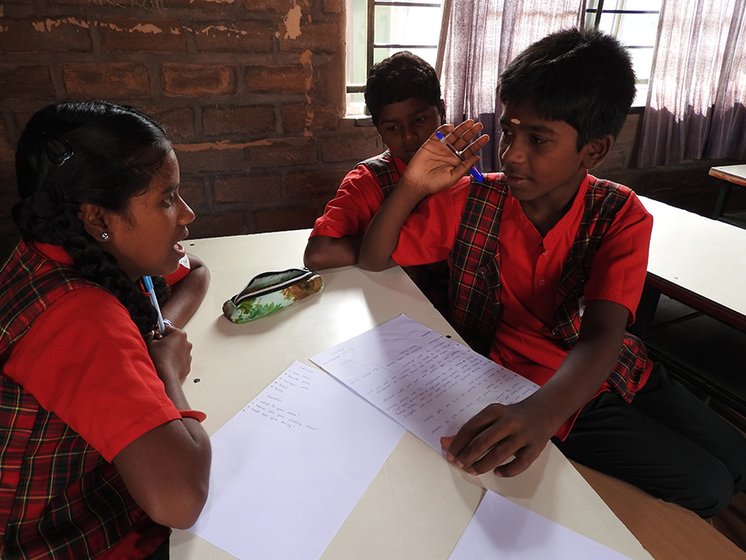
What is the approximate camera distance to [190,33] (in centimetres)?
169

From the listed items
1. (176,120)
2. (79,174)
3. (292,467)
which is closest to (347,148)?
(176,120)

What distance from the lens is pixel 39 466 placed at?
651mm

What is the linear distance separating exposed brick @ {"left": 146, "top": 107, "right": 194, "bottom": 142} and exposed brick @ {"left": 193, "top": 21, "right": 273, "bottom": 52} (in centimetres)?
22

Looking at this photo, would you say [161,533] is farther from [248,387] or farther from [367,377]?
[367,377]

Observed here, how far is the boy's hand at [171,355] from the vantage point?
2.50 feet

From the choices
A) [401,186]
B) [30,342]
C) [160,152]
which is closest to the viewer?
[30,342]

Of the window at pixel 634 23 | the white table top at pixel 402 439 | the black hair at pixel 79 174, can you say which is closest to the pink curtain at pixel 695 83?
the window at pixel 634 23

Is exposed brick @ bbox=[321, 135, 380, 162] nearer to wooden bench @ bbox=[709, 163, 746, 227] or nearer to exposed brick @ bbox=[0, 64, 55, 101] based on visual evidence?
exposed brick @ bbox=[0, 64, 55, 101]

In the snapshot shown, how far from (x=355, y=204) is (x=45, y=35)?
113 centimetres

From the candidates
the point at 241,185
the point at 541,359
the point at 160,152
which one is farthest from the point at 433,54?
the point at 160,152

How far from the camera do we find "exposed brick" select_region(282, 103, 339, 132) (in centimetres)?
190

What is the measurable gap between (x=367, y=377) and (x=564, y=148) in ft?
2.02

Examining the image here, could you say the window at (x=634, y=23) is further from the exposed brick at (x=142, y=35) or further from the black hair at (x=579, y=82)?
the exposed brick at (x=142, y=35)

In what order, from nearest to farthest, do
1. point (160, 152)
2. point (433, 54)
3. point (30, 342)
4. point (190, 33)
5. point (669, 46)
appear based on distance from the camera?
point (30, 342) → point (160, 152) → point (190, 33) → point (433, 54) → point (669, 46)
